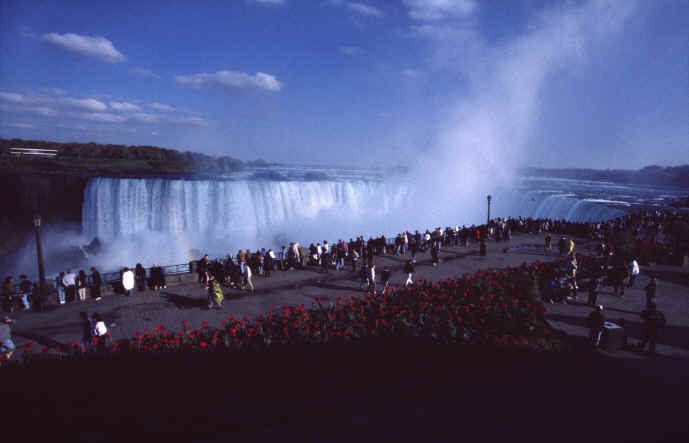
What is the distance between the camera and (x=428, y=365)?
6.82m

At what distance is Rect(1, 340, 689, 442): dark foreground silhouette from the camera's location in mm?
4820

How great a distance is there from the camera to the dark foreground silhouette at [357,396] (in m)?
4.82

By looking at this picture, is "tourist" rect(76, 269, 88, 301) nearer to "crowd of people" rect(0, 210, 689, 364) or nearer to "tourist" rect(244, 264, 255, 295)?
"crowd of people" rect(0, 210, 689, 364)

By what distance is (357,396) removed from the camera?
5.77 metres

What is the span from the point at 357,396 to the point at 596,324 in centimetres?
634

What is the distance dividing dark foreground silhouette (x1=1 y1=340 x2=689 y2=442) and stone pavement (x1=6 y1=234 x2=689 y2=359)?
2.40 meters

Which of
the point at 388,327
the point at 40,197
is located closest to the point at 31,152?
the point at 40,197

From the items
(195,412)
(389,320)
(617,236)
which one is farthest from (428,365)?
(617,236)

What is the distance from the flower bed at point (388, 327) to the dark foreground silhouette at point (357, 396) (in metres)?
0.34

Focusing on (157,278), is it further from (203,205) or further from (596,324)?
(203,205)

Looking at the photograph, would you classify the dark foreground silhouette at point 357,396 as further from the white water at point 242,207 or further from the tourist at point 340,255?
the white water at point 242,207

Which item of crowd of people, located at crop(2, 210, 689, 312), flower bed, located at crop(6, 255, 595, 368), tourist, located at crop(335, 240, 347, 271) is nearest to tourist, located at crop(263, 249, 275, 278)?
crowd of people, located at crop(2, 210, 689, 312)

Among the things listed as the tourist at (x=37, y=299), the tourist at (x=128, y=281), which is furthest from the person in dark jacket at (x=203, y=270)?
the tourist at (x=37, y=299)

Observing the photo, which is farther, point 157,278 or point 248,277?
point 157,278
